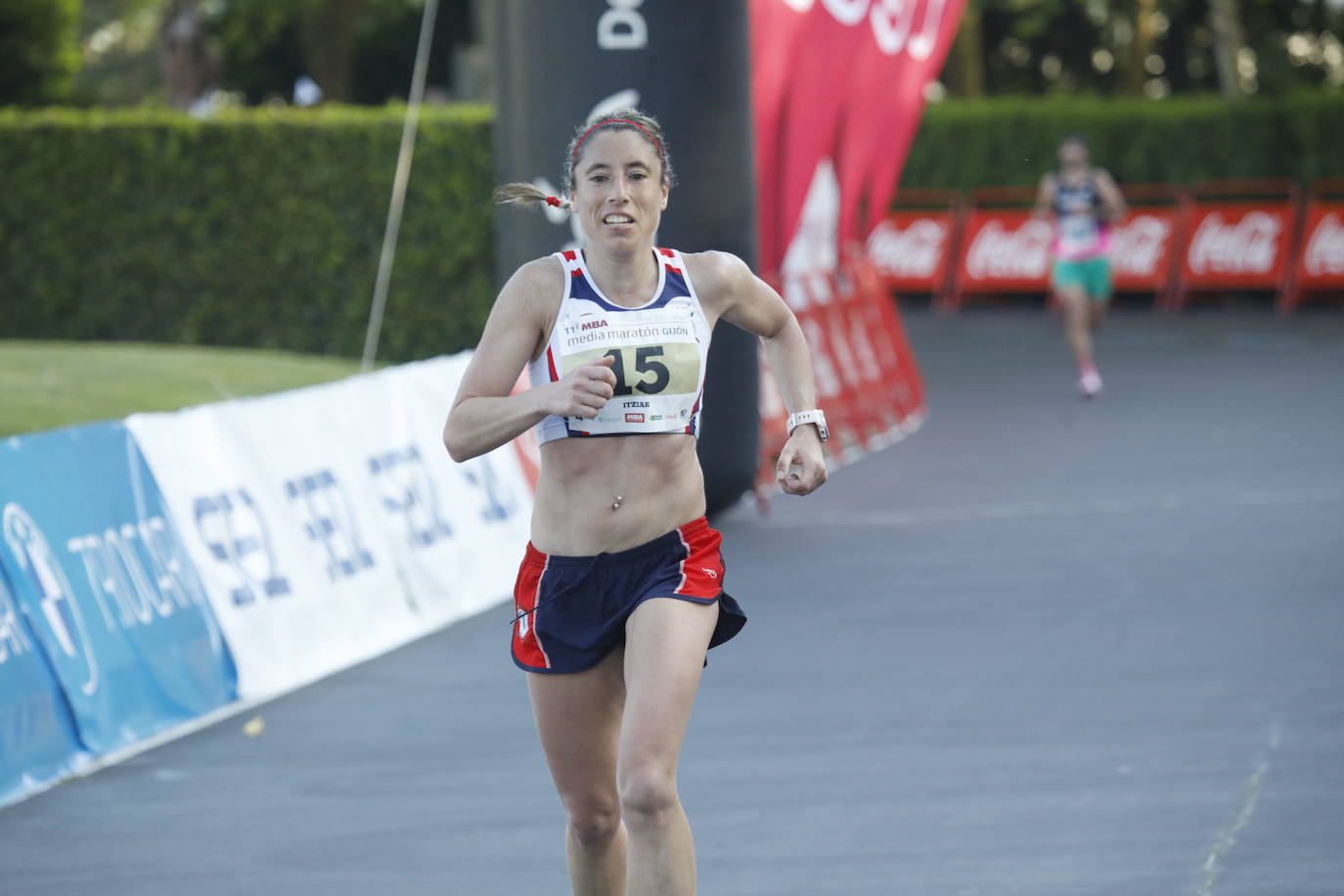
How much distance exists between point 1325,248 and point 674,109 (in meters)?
15.5

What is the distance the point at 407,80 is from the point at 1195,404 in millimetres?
31863

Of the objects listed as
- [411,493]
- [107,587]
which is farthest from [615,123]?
[411,493]

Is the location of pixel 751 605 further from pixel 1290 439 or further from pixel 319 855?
pixel 1290 439

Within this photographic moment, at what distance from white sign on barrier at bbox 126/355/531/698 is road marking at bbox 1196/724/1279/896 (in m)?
3.91

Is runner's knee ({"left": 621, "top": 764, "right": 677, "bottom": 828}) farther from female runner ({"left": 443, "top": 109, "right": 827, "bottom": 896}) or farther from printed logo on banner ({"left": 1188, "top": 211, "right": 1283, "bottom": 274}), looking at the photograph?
printed logo on banner ({"left": 1188, "top": 211, "right": 1283, "bottom": 274})

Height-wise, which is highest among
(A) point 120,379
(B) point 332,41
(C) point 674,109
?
(B) point 332,41

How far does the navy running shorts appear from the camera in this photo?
425 cm

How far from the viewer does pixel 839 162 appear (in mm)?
13930

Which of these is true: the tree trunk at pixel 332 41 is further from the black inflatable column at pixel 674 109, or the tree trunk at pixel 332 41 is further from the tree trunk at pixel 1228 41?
the black inflatable column at pixel 674 109

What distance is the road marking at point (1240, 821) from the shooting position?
5.05 meters

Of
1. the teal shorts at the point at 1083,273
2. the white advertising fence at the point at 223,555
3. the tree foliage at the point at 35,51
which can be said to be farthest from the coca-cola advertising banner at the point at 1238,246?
the white advertising fence at the point at 223,555

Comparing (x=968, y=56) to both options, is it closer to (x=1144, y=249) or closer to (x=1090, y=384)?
(x=1144, y=249)

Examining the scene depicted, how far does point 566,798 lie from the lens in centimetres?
432

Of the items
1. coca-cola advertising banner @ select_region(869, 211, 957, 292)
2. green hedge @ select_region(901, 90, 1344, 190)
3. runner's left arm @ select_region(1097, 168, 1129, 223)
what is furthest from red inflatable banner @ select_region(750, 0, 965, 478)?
coca-cola advertising banner @ select_region(869, 211, 957, 292)
